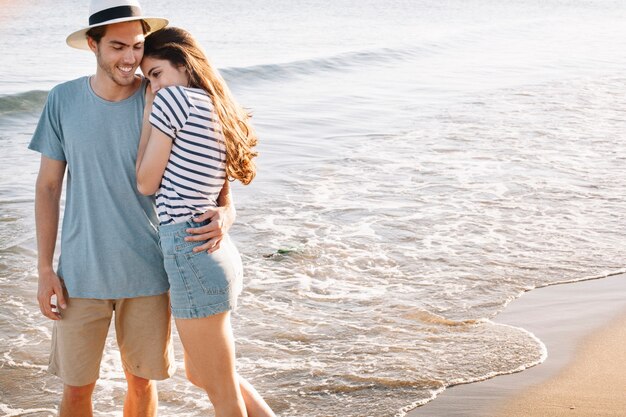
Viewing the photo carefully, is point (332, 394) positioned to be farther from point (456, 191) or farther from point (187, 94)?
point (456, 191)

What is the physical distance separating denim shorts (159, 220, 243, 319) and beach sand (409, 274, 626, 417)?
5.69 feet

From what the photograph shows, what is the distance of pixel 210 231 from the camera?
3.26 meters

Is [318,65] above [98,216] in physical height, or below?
below

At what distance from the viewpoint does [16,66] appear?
1786 centimetres

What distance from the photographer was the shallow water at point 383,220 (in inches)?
201

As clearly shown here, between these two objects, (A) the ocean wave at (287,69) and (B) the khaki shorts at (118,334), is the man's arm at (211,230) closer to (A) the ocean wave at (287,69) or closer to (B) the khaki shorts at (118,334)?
(B) the khaki shorts at (118,334)

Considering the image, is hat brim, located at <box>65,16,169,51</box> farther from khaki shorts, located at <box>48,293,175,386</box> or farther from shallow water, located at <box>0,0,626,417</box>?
shallow water, located at <box>0,0,626,417</box>

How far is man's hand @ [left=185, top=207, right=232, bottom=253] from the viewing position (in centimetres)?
325

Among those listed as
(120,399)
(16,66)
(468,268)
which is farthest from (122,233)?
(16,66)

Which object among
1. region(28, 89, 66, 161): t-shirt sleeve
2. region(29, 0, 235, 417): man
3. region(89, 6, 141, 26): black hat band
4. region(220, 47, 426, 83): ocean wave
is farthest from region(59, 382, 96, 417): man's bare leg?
region(220, 47, 426, 83): ocean wave

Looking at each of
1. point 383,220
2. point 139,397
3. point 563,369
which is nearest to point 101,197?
point 139,397

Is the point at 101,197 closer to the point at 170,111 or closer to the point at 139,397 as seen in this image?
the point at 170,111

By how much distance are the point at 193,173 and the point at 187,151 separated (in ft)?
0.28

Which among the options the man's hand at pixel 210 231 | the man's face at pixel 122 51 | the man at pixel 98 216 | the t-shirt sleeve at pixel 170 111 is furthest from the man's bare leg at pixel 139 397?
the man's face at pixel 122 51
